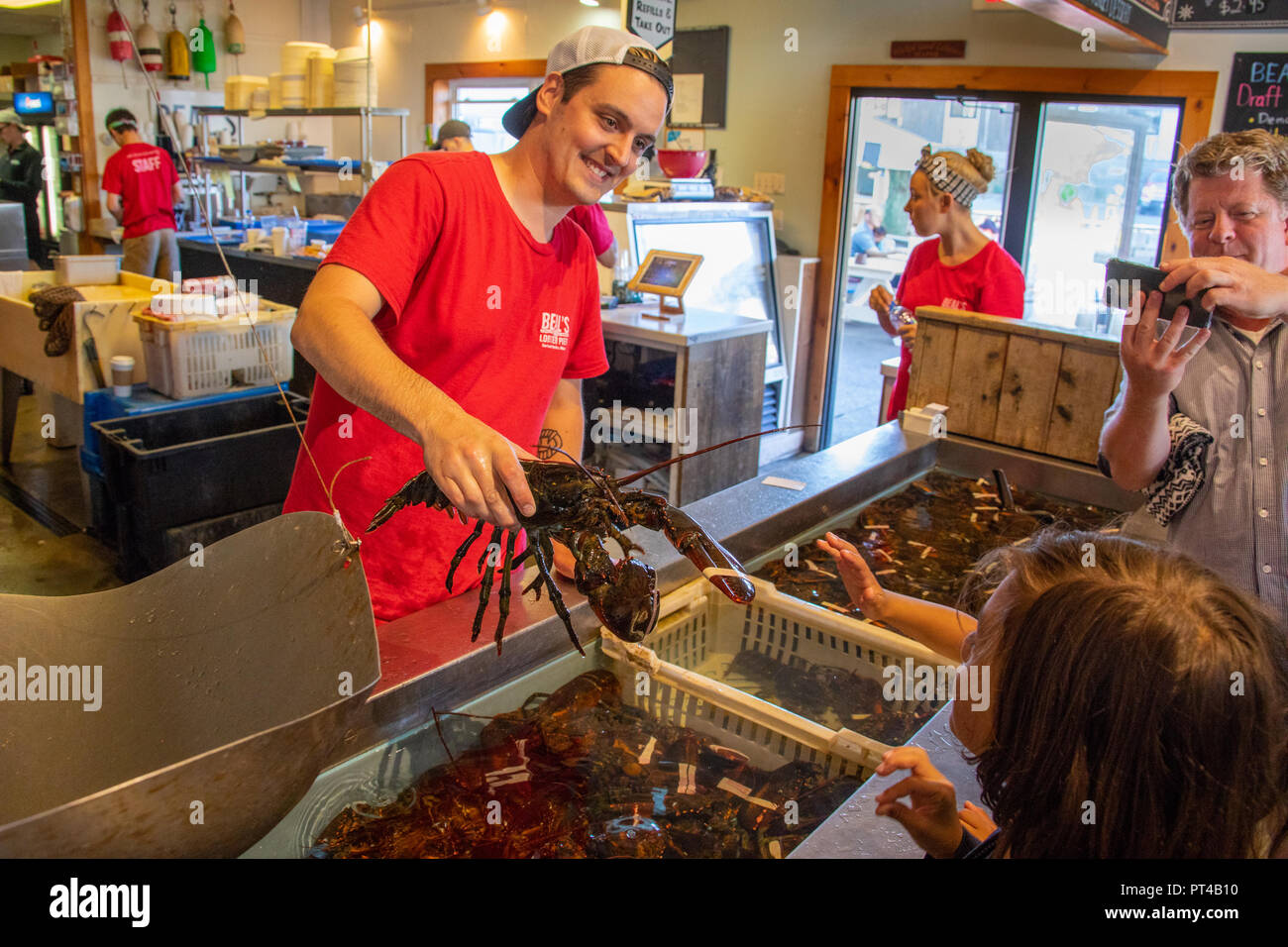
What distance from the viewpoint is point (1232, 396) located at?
2.11 m

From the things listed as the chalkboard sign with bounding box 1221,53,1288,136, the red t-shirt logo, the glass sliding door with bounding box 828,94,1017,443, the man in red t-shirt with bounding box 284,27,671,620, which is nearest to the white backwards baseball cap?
the man in red t-shirt with bounding box 284,27,671,620

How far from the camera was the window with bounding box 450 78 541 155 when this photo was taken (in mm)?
10672

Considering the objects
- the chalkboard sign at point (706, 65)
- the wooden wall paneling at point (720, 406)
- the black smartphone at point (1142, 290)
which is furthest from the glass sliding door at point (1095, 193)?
the black smartphone at point (1142, 290)

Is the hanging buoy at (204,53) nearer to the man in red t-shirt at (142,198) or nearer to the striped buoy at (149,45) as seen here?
the striped buoy at (149,45)

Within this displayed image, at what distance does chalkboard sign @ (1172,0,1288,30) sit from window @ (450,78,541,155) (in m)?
6.74

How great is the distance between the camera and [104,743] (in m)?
1.47

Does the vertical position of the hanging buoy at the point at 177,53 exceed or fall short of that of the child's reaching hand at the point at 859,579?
it exceeds it

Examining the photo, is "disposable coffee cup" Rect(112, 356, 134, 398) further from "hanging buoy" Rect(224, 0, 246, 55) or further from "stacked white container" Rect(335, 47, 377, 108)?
"hanging buoy" Rect(224, 0, 246, 55)

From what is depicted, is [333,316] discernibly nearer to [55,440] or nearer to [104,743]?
[104,743]

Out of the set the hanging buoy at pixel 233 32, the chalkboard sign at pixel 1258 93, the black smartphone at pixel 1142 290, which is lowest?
the black smartphone at pixel 1142 290

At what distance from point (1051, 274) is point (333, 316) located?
21.5 feet

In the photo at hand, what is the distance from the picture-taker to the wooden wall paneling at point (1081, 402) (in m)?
3.35

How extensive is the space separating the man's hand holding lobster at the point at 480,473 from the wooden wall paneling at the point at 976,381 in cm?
278
